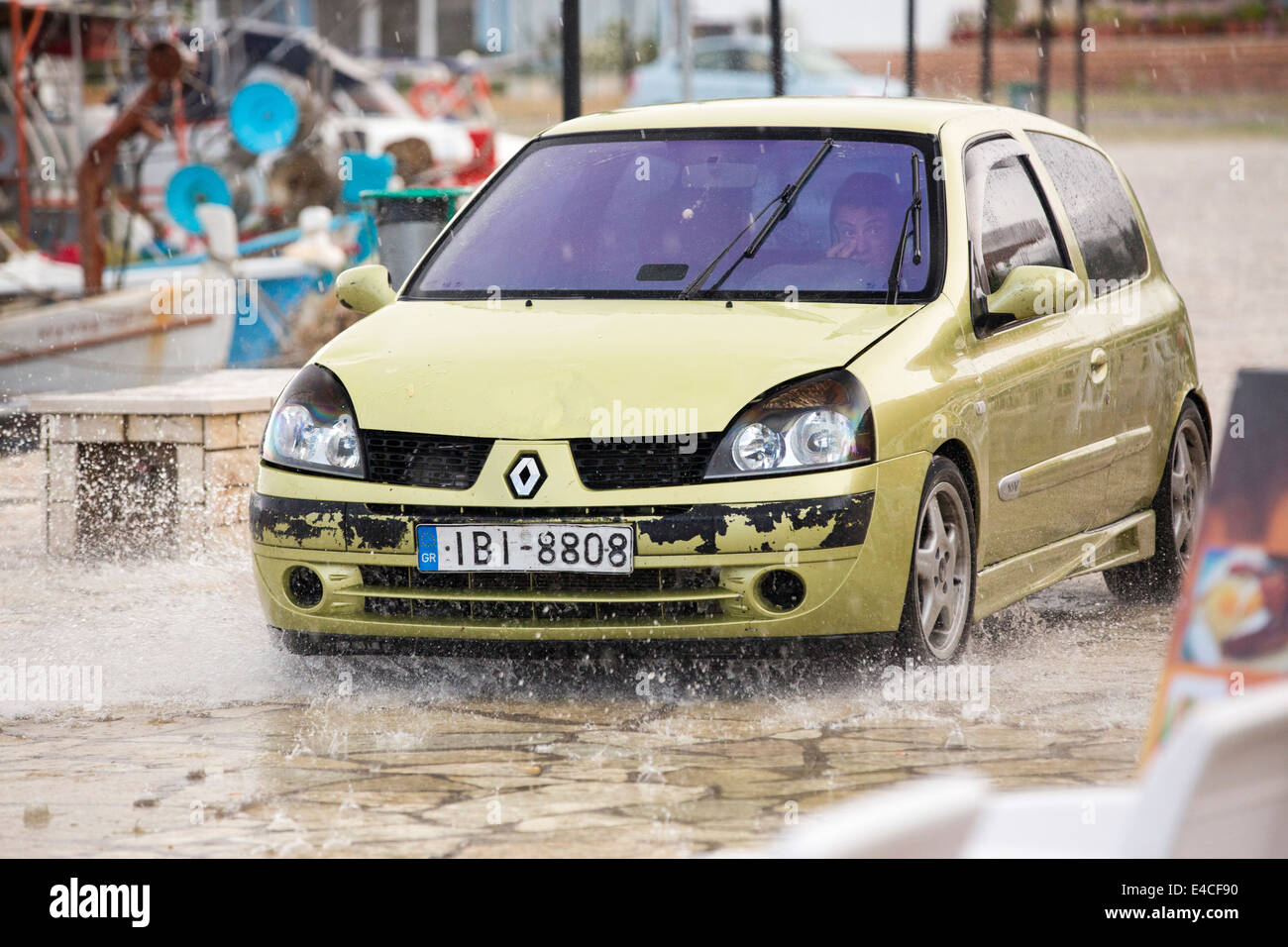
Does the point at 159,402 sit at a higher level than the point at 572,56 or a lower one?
lower

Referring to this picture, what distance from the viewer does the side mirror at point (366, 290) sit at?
22.4 ft

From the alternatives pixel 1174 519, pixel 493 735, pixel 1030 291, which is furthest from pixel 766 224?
pixel 1174 519

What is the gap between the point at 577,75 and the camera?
10.9 m

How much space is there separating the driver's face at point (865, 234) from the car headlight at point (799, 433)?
2.76ft

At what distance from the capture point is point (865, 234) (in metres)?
6.41

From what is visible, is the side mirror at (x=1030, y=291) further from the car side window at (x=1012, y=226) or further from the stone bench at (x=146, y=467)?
the stone bench at (x=146, y=467)

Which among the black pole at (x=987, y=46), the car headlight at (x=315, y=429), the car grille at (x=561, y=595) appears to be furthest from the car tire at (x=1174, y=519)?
the black pole at (x=987, y=46)

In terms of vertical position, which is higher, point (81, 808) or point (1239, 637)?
point (1239, 637)

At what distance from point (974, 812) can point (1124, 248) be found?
562 cm

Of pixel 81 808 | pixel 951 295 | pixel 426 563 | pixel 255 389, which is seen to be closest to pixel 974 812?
pixel 81 808

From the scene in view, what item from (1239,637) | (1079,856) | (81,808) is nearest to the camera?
(1079,856)

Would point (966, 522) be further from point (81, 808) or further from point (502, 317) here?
point (81, 808)

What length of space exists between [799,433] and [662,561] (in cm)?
48

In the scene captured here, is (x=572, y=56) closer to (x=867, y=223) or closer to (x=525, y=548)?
(x=867, y=223)
